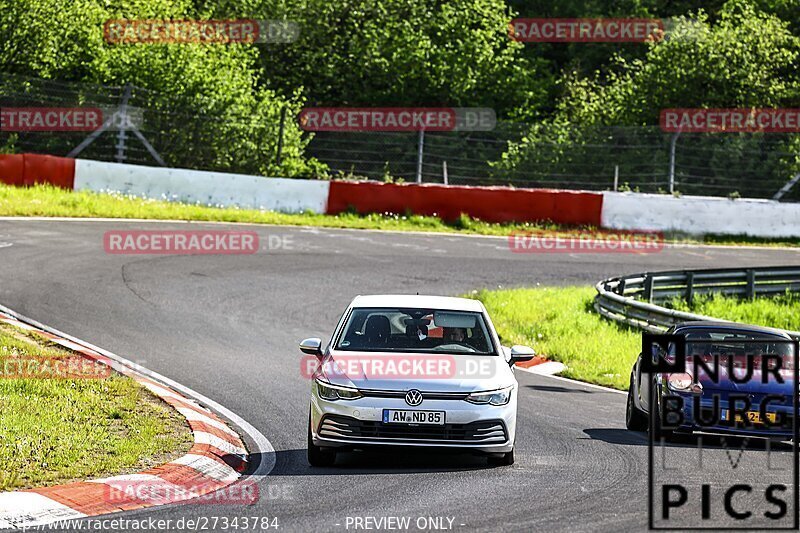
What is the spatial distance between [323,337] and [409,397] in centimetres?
836

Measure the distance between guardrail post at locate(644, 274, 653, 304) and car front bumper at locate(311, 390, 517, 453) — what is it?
1286 centimetres

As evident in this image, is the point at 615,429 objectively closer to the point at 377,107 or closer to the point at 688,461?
the point at 688,461

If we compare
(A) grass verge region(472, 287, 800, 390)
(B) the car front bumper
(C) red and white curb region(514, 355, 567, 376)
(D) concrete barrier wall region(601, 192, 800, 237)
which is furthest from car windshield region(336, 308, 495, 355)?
(D) concrete barrier wall region(601, 192, 800, 237)

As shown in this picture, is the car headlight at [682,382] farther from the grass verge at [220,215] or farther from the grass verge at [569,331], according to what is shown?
the grass verge at [220,215]

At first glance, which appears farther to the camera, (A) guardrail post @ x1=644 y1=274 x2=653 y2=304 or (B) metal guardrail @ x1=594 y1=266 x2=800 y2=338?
(A) guardrail post @ x1=644 y1=274 x2=653 y2=304

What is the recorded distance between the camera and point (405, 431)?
10.0 metres

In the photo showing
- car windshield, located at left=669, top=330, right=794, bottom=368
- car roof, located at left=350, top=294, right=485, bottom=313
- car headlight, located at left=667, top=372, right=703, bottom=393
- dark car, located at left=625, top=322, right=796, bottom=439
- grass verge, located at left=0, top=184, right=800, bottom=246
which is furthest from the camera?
grass verge, located at left=0, top=184, right=800, bottom=246

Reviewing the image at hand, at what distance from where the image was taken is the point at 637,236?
3114 cm

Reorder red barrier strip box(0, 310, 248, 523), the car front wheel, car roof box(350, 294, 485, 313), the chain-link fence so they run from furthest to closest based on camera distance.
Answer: the chain-link fence < the car front wheel < car roof box(350, 294, 485, 313) < red barrier strip box(0, 310, 248, 523)

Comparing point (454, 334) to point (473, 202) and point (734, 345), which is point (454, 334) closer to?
point (734, 345)

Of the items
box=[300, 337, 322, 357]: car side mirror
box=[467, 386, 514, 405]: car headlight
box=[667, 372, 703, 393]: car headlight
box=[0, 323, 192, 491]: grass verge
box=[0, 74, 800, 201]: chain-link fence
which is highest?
box=[0, 74, 800, 201]: chain-link fence

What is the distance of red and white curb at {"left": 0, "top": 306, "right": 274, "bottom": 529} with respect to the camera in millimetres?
8102

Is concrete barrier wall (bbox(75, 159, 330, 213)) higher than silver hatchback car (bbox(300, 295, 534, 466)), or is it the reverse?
concrete barrier wall (bbox(75, 159, 330, 213))

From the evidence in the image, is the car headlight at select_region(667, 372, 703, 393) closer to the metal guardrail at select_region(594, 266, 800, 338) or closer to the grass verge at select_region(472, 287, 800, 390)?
the grass verge at select_region(472, 287, 800, 390)
